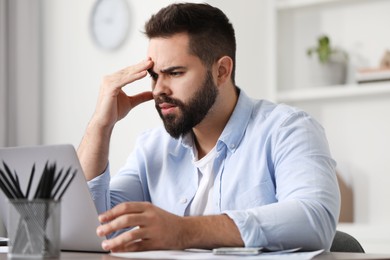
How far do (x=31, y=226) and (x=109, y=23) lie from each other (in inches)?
114

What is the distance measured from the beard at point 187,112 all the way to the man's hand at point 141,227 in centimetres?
61

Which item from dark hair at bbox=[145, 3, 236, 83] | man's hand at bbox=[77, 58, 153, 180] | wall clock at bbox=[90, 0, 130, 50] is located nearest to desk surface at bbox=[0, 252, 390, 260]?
man's hand at bbox=[77, 58, 153, 180]

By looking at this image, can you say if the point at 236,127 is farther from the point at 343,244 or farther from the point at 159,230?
the point at 159,230

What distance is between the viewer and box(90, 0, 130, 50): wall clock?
4.11 m

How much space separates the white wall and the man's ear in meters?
1.51

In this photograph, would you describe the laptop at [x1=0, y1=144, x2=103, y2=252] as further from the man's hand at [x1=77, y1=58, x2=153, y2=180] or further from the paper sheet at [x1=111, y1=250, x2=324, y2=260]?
the man's hand at [x1=77, y1=58, x2=153, y2=180]

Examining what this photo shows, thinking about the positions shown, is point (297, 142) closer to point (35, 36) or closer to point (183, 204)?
point (183, 204)

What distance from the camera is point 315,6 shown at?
3.75m

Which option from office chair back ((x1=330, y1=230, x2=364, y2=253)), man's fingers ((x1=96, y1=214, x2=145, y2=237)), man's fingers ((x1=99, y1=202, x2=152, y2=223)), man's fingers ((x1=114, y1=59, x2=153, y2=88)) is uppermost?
man's fingers ((x1=114, y1=59, x2=153, y2=88))

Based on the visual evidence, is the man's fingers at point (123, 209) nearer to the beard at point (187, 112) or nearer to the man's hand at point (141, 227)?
the man's hand at point (141, 227)

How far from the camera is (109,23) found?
4160mm

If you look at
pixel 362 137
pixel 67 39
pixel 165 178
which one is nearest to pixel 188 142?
pixel 165 178

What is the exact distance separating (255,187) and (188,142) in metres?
0.28

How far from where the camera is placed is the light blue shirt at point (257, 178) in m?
1.64
